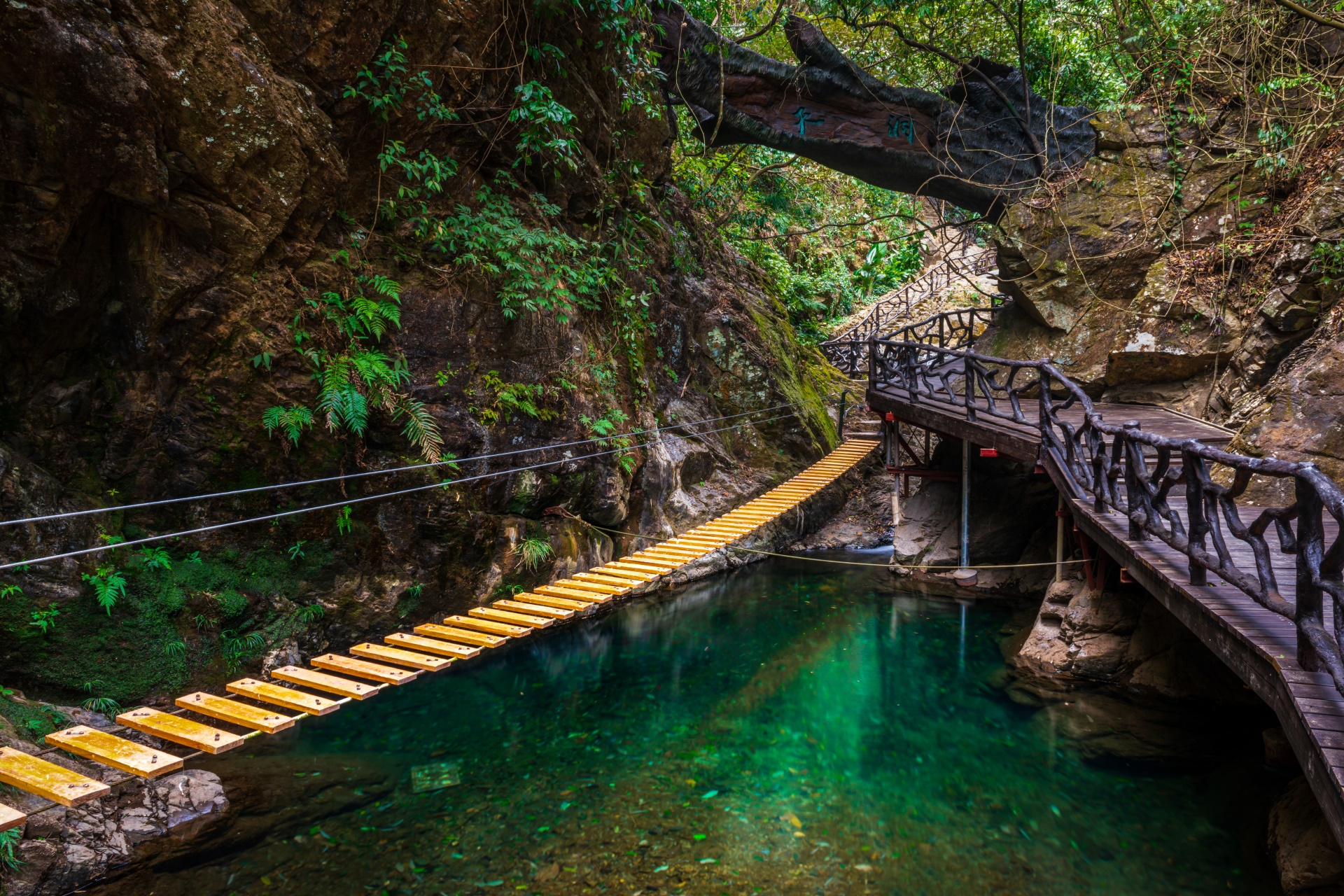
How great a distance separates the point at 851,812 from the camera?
4746 mm

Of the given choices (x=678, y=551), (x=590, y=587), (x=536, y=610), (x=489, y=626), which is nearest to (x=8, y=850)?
(x=489, y=626)

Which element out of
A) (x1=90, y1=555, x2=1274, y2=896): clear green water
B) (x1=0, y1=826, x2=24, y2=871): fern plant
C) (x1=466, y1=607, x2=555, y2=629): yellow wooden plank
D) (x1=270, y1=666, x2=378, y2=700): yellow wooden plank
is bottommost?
(x1=90, y1=555, x2=1274, y2=896): clear green water

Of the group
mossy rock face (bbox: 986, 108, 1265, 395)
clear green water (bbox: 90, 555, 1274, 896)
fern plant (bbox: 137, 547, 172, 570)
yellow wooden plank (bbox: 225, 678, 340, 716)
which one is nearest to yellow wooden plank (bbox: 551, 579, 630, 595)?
clear green water (bbox: 90, 555, 1274, 896)

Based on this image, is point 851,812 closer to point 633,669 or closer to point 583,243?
point 633,669

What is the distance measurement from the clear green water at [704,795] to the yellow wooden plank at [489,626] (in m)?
1.22

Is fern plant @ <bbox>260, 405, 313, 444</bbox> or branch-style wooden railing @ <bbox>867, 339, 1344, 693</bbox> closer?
branch-style wooden railing @ <bbox>867, 339, 1344, 693</bbox>

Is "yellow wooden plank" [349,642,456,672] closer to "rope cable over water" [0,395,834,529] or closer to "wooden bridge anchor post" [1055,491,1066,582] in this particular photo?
"rope cable over water" [0,395,834,529]

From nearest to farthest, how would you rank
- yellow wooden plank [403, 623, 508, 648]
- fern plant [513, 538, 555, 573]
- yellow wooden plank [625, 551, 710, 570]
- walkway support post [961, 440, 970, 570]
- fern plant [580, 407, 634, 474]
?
1. yellow wooden plank [403, 623, 508, 648]
2. yellow wooden plank [625, 551, 710, 570]
3. fern plant [513, 538, 555, 573]
4. fern plant [580, 407, 634, 474]
5. walkway support post [961, 440, 970, 570]

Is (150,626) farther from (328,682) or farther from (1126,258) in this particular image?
(1126,258)

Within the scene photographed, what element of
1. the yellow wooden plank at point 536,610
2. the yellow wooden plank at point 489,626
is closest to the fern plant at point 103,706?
the yellow wooden plank at point 489,626

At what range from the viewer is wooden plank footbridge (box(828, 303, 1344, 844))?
2441mm

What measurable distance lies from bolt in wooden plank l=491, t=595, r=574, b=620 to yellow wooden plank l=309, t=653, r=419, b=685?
99cm

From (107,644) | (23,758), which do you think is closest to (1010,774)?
(23,758)

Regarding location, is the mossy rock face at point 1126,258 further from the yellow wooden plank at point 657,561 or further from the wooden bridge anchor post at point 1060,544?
the yellow wooden plank at point 657,561
